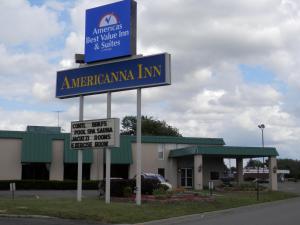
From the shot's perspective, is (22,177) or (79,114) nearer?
(79,114)

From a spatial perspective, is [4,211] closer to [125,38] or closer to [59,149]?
[125,38]

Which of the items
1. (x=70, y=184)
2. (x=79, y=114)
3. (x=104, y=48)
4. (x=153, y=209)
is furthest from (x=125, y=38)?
(x=70, y=184)

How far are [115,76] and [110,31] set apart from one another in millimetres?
2264

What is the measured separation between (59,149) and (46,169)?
2300 mm

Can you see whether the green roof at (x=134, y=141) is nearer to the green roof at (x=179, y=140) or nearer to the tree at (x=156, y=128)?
the green roof at (x=179, y=140)

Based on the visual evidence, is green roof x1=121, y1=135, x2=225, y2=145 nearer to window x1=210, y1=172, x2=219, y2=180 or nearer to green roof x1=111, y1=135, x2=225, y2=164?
green roof x1=111, y1=135, x2=225, y2=164

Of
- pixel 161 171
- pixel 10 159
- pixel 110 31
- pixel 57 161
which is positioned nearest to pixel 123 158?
pixel 161 171

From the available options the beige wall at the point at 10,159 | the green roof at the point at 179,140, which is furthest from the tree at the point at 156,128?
the beige wall at the point at 10,159

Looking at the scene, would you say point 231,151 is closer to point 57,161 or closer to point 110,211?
point 57,161

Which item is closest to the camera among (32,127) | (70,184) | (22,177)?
(70,184)

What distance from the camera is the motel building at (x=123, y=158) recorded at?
48406 mm

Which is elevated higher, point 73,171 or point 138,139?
point 138,139

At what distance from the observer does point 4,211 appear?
64.6 feet

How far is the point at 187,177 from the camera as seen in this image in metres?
54.8
